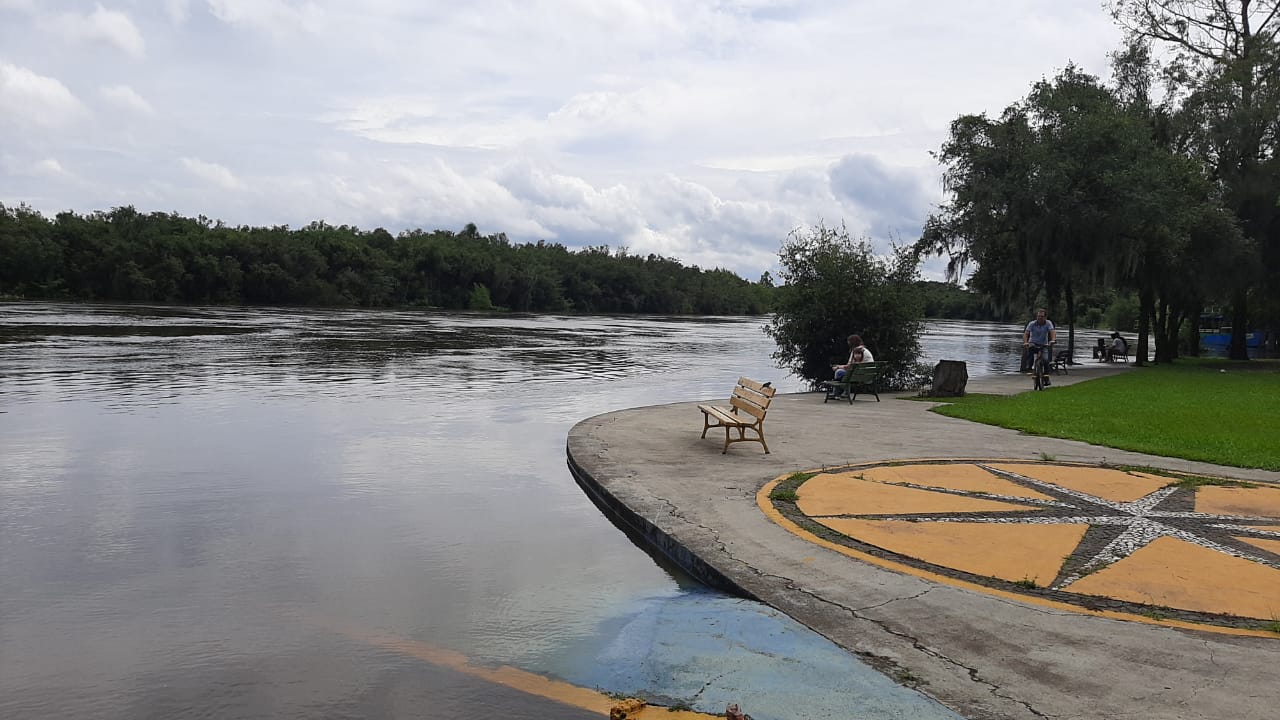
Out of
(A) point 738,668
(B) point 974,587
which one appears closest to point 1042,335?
(B) point 974,587

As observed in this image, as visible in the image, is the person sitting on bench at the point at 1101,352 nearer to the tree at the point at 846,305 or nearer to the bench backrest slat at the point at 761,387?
the tree at the point at 846,305

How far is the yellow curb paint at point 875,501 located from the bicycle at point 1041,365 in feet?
42.3

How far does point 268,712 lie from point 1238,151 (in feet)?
110

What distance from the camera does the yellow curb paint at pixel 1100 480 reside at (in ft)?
28.8

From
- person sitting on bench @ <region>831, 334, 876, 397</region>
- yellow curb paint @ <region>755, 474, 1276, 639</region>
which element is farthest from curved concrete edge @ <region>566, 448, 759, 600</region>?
person sitting on bench @ <region>831, 334, 876, 397</region>

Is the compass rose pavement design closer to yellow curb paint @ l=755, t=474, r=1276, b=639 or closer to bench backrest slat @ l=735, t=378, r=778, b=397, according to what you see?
yellow curb paint @ l=755, t=474, r=1276, b=639

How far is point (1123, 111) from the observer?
94.0ft

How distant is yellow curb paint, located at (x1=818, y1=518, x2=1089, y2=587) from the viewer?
627 centimetres

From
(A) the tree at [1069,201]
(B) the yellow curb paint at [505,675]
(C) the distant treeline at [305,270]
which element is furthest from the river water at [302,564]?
(C) the distant treeline at [305,270]

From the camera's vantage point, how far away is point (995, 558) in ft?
21.3

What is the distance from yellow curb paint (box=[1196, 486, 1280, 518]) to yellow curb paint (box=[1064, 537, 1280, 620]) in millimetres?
1569

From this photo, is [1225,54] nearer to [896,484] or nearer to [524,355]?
[524,355]

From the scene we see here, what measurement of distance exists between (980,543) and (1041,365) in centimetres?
1507

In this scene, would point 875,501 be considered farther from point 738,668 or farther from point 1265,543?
point 738,668
